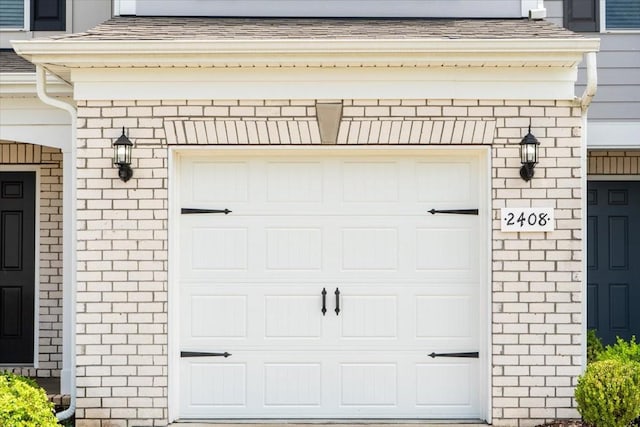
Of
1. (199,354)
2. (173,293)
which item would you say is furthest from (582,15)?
(199,354)

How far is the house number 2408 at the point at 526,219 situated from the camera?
625cm

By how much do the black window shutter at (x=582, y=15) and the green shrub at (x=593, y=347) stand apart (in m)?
3.15

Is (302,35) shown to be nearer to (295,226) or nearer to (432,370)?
(295,226)

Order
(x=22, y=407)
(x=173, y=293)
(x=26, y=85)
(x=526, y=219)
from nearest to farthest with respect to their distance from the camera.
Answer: (x=22, y=407) → (x=526, y=219) → (x=173, y=293) → (x=26, y=85)

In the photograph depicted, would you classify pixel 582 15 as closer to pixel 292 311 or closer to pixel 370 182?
pixel 370 182

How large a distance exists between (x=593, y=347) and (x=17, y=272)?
20.2 ft

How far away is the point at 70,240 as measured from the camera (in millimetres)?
6879

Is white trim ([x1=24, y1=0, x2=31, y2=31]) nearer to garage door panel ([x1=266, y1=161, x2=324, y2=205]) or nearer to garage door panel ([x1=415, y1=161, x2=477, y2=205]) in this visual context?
garage door panel ([x1=266, y1=161, x2=324, y2=205])

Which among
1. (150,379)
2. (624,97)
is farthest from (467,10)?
(150,379)

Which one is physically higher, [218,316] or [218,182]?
[218,182]

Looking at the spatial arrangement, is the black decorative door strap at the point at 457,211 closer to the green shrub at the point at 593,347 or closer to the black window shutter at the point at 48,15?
the green shrub at the point at 593,347

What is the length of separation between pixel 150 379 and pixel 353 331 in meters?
1.74

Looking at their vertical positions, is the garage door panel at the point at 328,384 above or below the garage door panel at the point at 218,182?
below

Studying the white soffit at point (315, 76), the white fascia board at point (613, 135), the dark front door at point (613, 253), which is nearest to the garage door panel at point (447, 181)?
the white soffit at point (315, 76)
